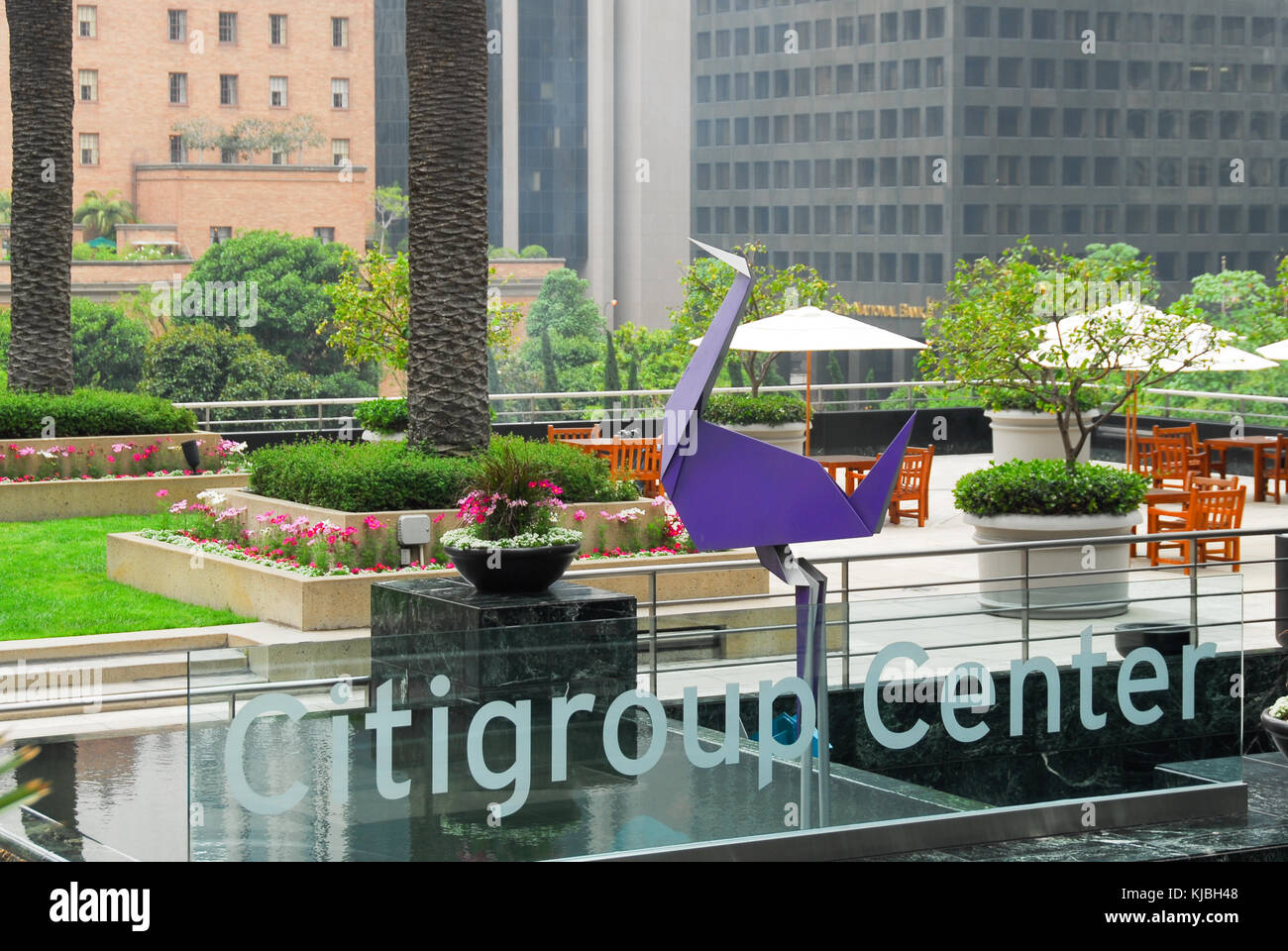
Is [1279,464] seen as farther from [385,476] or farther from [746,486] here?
[746,486]

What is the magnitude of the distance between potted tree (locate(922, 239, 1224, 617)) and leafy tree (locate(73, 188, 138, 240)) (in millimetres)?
81816

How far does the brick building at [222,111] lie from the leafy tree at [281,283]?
13715mm

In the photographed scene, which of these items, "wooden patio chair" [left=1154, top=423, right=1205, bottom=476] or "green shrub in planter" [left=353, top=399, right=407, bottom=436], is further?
"green shrub in planter" [left=353, top=399, right=407, bottom=436]

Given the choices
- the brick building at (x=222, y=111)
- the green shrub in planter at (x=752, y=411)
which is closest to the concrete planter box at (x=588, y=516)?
the green shrub in planter at (x=752, y=411)

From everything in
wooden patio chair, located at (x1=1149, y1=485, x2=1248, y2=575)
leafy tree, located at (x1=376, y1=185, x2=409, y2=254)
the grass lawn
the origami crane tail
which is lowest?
the grass lawn

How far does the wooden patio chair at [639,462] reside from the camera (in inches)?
733

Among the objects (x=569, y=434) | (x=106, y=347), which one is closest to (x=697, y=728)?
(x=569, y=434)

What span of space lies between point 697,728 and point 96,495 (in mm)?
12615

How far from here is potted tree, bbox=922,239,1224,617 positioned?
13.7 m

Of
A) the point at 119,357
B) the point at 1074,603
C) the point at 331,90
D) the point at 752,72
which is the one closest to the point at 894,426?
the point at 1074,603

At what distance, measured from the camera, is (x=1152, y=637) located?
27.7 feet

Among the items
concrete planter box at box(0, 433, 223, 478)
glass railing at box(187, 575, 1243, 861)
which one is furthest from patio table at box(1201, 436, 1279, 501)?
glass railing at box(187, 575, 1243, 861)

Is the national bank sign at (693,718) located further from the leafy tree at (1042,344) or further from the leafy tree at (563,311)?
the leafy tree at (563,311)

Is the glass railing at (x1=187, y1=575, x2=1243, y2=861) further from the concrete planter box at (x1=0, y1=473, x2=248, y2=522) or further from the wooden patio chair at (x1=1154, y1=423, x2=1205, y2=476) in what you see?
the concrete planter box at (x1=0, y1=473, x2=248, y2=522)
